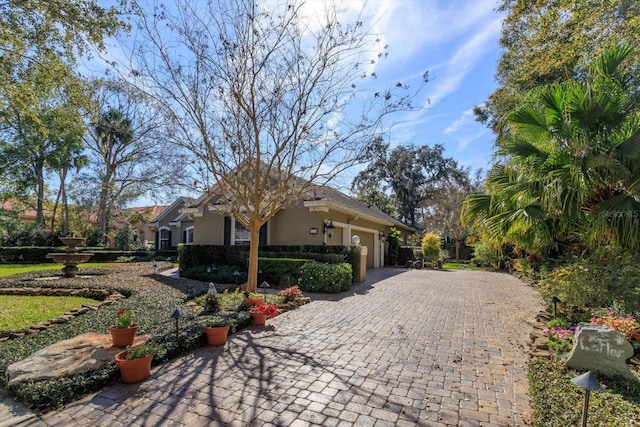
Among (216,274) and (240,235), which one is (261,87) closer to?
(216,274)

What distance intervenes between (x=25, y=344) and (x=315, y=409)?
5.09m

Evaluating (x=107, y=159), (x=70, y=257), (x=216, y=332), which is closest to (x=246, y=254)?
(x=70, y=257)

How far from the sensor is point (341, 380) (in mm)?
4215

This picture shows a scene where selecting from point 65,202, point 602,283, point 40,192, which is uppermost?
point 40,192

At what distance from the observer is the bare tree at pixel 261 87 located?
7.45 meters

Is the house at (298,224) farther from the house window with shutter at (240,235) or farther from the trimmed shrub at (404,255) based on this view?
the trimmed shrub at (404,255)

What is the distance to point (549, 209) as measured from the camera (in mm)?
6223

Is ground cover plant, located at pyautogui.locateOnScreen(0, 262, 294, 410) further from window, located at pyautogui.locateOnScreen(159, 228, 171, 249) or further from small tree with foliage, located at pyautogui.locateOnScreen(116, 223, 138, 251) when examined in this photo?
small tree with foliage, located at pyautogui.locateOnScreen(116, 223, 138, 251)

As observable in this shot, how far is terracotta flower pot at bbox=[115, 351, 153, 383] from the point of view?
13.6 feet

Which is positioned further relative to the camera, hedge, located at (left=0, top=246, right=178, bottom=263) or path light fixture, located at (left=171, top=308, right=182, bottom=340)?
hedge, located at (left=0, top=246, right=178, bottom=263)

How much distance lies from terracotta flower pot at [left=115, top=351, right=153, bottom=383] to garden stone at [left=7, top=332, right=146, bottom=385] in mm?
476

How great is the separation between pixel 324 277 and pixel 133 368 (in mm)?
7085

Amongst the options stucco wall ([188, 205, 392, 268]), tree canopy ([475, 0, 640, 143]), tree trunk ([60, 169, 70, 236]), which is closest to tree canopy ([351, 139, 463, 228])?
stucco wall ([188, 205, 392, 268])

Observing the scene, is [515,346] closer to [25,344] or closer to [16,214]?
[25,344]
